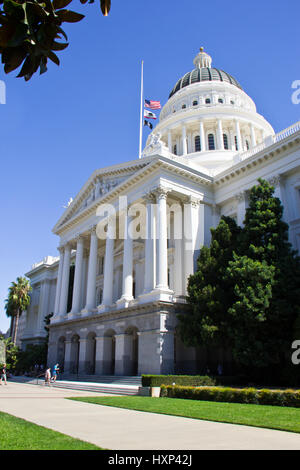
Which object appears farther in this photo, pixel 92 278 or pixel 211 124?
pixel 211 124

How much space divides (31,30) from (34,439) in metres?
7.03

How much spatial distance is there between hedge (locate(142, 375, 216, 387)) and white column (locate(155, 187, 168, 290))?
774 cm

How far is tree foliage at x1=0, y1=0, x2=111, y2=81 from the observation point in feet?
10.2

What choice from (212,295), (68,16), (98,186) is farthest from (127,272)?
(68,16)

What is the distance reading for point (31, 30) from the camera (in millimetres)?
3203

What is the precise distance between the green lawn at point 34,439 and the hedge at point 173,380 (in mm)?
12971

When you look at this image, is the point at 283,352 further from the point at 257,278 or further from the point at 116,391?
the point at 116,391

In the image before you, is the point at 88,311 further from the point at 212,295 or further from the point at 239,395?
the point at 239,395

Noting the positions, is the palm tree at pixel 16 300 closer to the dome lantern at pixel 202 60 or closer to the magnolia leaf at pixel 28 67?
the dome lantern at pixel 202 60

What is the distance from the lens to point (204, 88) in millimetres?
55406

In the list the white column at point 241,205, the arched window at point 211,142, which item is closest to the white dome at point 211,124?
the arched window at point 211,142

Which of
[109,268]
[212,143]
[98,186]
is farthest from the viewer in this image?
[212,143]

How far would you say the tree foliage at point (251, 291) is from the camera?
21.6 metres

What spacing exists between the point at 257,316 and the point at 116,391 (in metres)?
9.91
